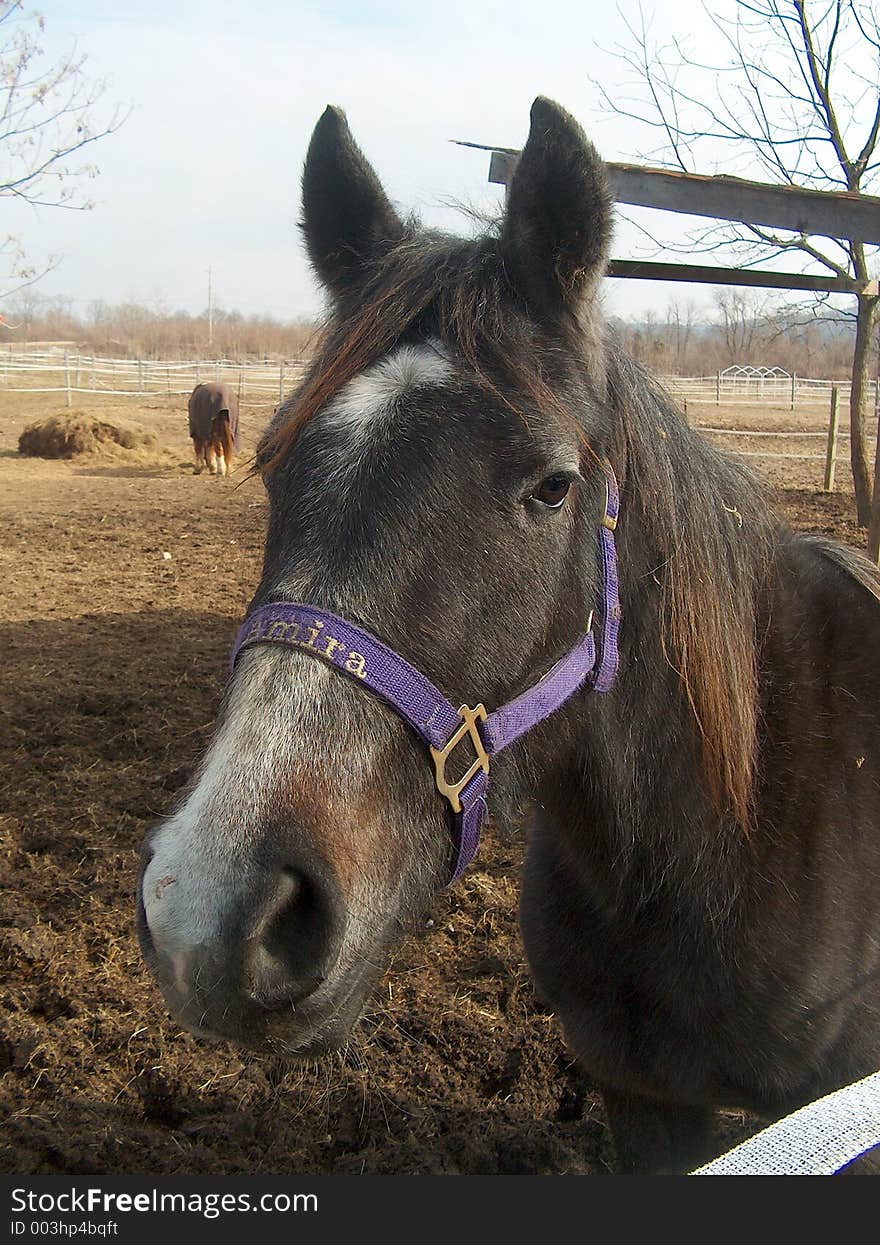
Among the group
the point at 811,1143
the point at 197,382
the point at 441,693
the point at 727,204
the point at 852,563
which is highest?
the point at 197,382

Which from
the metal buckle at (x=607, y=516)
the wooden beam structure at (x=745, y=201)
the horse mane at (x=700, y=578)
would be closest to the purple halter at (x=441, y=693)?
the metal buckle at (x=607, y=516)

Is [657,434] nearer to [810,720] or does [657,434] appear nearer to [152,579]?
[810,720]

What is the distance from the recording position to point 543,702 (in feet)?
5.35

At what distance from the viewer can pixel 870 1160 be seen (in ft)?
6.46

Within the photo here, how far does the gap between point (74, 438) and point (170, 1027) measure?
53.9ft

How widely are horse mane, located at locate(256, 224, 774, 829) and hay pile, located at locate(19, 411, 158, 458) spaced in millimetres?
17155

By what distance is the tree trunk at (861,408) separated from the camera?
9492 mm

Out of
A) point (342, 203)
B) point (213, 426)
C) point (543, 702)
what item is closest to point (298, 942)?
point (543, 702)

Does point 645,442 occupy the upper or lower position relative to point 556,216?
lower

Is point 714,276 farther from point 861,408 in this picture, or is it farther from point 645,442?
point 861,408

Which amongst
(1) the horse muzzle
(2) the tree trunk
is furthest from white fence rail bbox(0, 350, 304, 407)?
(1) the horse muzzle

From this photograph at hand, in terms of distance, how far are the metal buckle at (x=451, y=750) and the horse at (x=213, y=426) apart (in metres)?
15.4

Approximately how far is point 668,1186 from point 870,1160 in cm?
77

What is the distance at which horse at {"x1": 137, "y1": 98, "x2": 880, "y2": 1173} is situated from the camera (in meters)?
1.30
